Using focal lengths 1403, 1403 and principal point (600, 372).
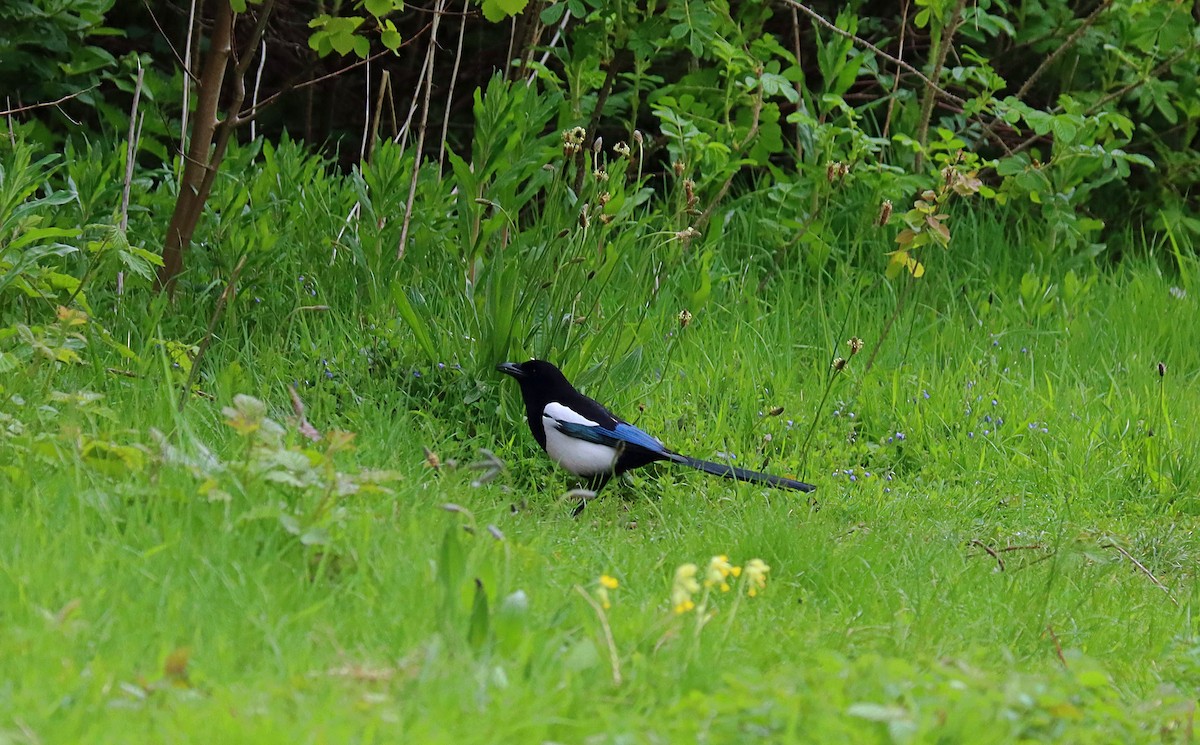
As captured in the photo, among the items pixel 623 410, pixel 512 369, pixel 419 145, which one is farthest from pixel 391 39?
pixel 623 410

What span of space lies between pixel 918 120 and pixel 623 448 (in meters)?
3.08

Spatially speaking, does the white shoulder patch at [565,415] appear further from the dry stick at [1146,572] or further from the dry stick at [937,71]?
the dry stick at [937,71]

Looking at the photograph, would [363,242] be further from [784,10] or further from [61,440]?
[784,10]

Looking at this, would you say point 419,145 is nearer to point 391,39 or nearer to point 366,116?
point 391,39

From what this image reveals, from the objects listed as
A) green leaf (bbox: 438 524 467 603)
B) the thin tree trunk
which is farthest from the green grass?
the thin tree trunk

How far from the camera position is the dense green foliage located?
2.45 metres

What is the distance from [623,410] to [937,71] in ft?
7.86

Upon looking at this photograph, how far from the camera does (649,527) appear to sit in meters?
4.06

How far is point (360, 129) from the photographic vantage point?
24.8 feet

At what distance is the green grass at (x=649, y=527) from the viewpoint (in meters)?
2.34

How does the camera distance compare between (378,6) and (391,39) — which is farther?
(391,39)

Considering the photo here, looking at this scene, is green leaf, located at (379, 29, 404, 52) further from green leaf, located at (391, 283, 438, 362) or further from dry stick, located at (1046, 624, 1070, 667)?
dry stick, located at (1046, 624, 1070, 667)

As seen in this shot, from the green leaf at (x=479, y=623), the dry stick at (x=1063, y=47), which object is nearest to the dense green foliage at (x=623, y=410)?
the green leaf at (x=479, y=623)

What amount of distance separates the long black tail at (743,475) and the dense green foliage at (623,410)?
5 centimetres
